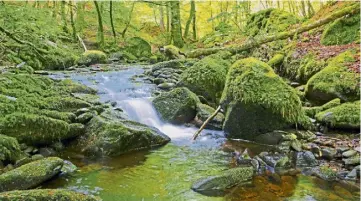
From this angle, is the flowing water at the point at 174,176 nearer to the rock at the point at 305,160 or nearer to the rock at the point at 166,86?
the rock at the point at 305,160

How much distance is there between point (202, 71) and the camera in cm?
995

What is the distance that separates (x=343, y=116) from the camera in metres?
7.12

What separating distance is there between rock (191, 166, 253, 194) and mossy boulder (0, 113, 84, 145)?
2.96 m

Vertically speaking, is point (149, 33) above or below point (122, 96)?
above

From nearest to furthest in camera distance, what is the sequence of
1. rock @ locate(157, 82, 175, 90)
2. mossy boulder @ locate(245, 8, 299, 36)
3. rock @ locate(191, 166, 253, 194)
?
rock @ locate(191, 166, 253, 194)
rock @ locate(157, 82, 175, 90)
mossy boulder @ locate(245, 8, 299, 36)

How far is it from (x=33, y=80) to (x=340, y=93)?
23.5 ft

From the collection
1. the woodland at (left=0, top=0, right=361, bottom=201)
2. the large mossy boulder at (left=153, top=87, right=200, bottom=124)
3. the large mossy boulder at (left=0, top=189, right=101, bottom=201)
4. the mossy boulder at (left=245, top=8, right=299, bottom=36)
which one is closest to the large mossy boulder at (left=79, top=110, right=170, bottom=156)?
the woodland at (left=0, top=0, right=361, bottom=201)

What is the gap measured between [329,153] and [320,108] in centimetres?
199

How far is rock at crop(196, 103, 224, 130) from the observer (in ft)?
27.3

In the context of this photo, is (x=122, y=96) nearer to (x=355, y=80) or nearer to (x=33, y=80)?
(x=33, y=80)

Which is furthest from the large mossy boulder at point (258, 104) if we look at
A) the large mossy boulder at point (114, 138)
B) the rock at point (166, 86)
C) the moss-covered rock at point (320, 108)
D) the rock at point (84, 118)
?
the rock at point (166, 86)

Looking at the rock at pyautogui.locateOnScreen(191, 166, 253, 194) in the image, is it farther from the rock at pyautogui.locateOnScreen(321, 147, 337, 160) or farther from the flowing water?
the rock at pyautogui.locateOnScreen(321, 147, 337, 160)

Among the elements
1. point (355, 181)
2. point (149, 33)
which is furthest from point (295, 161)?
point (149, 33)

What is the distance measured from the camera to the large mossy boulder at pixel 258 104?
23.7ft
